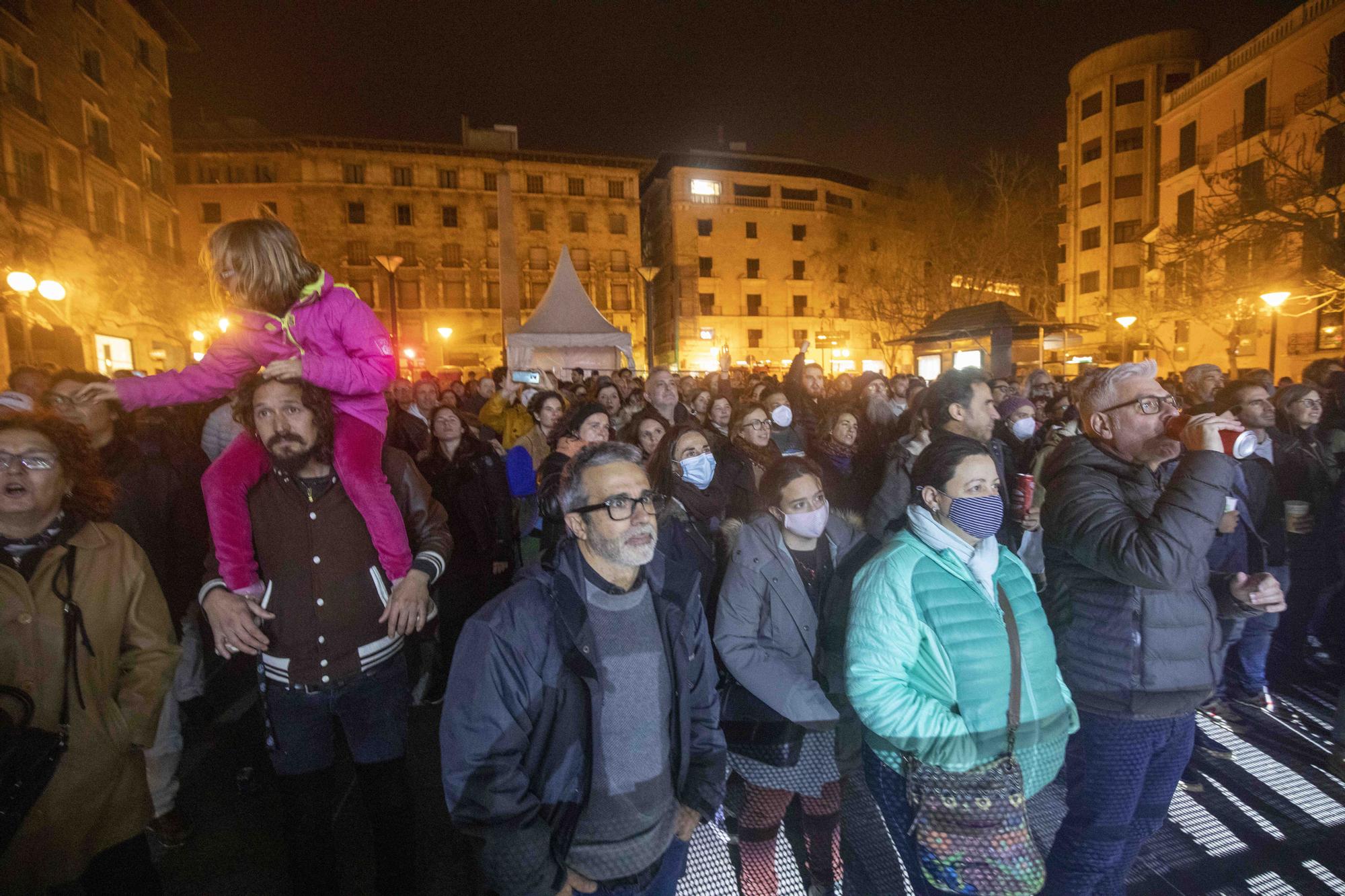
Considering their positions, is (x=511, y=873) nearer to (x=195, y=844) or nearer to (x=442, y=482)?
(x=195, y=844)

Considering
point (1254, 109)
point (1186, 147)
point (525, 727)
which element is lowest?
point (525, 727)

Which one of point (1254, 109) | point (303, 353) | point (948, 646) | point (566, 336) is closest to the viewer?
point (948, 646)

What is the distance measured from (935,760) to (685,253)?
46.4 m

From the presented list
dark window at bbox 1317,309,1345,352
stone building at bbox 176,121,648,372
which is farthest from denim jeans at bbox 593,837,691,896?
stone building at bbox 176,121,648,372

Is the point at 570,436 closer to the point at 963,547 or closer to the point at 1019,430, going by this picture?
the point at 963,547

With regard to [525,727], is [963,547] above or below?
above

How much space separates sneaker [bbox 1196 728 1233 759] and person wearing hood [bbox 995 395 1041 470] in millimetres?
2295

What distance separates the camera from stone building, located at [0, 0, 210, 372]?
17.5 meters

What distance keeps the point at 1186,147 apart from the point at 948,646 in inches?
1511

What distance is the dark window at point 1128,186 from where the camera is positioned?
3450 centimetres

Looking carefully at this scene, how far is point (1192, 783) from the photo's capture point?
136 inches

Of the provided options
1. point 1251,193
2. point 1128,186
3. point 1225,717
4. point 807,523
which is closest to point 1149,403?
point 807,523

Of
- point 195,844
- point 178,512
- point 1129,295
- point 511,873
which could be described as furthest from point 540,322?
point 1129,295

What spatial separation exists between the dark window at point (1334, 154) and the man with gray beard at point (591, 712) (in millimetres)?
25805
